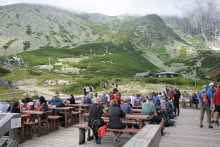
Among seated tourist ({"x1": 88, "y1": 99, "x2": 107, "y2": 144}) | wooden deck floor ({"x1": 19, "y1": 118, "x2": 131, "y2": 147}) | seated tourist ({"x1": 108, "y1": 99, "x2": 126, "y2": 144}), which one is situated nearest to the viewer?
seated tourist ({"x1": 108, "y1": 99, "x2": 126, "y2": 144})

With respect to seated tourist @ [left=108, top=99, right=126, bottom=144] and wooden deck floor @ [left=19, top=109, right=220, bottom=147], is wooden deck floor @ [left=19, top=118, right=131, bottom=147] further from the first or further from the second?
seated tourist @ [left=108, top=99, right=126, bottom=144]

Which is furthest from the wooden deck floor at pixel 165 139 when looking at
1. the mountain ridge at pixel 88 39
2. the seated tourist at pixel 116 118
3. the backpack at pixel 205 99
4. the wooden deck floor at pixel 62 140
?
the mountain ridge at pixel 88 39

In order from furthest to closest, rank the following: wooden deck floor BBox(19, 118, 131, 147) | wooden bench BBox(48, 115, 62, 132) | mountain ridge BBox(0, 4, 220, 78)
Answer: mountain ridge BBox(0, 4, 220, 78)
wooden bench BBox(48, 115, 62, 132)
wooden deck floor BBox(19, 118, 131, 147)

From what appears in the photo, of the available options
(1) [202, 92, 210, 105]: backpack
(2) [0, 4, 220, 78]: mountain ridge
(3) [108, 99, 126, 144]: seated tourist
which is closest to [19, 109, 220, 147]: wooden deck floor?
(3) [108, 99, 126, 144]: seated tourist

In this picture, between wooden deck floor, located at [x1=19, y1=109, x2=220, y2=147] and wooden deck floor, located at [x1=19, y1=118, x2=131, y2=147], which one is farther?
wooden deck floor, located at [x1=19, y1=118, x2=131, y2=147]

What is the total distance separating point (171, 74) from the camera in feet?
282

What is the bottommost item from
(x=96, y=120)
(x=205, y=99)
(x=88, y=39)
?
(x=96, y=120)

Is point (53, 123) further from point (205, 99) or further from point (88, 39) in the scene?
point (88, 39)

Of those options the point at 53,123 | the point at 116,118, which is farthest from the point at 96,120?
the point at 53,123

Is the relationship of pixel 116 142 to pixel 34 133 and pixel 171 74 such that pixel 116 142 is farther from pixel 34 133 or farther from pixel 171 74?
pixel 171 74

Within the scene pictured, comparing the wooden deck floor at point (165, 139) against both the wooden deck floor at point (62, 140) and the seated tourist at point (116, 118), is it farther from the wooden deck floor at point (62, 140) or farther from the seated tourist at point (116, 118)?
the seated tourist at point (116, 118)

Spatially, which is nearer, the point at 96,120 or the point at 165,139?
the point at 96,120

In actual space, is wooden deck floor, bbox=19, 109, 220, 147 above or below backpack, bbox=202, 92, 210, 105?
below

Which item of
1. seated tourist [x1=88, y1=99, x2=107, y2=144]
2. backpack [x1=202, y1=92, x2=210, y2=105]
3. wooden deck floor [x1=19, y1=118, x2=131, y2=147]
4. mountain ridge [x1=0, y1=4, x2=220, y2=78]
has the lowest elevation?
wooden deck floor [x1=19, y1=118, x2=131, y2=147]
